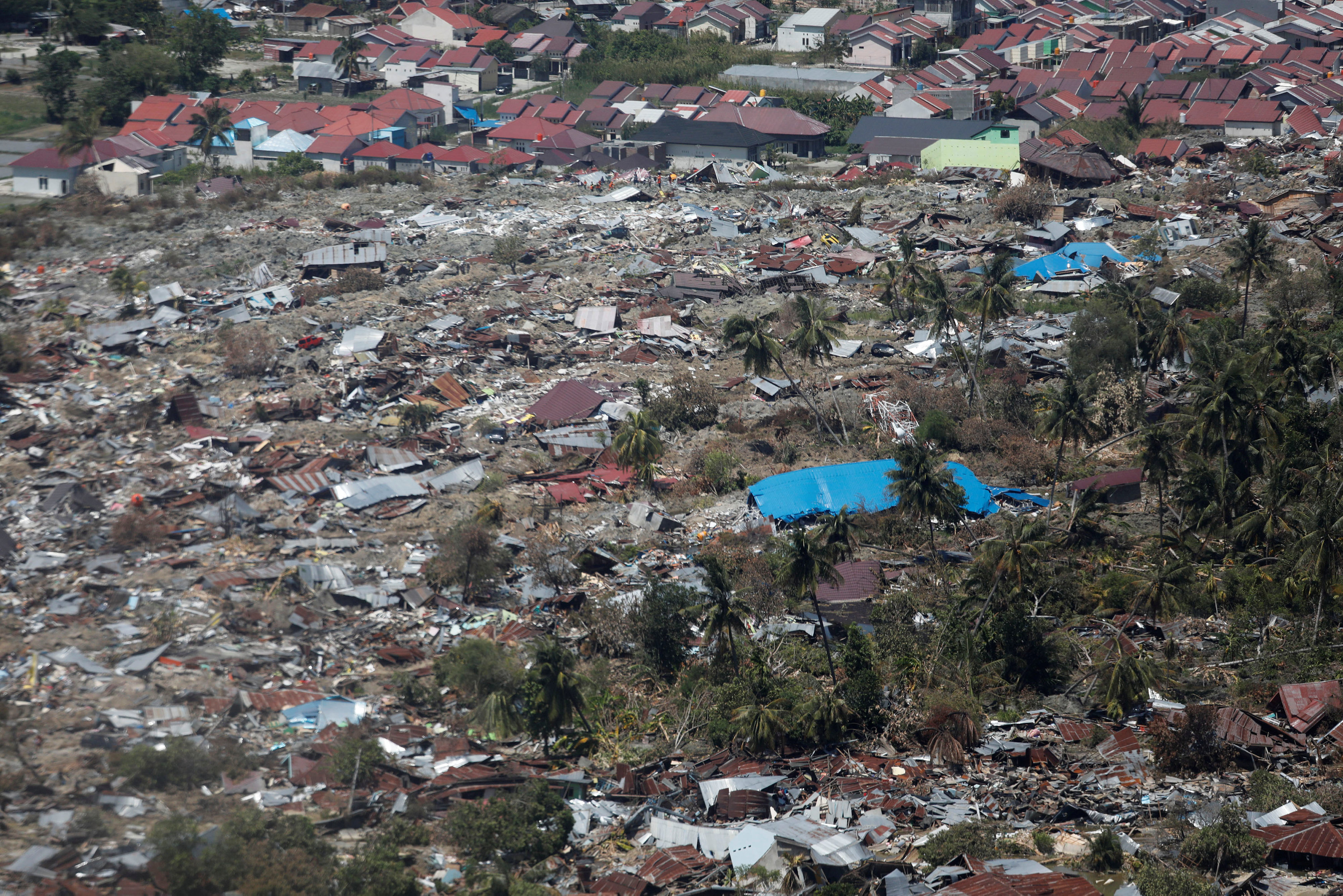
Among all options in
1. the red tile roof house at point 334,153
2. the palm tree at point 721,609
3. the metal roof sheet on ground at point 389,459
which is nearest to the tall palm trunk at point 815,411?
the metal roof sheet on ground at point 389,459

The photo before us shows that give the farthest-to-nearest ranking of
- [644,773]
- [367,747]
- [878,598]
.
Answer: [878,598], [644,773], [367,747]

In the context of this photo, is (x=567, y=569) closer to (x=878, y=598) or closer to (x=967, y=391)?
(x=878, y=598)

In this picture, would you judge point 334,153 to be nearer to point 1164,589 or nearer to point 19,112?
point 19,112

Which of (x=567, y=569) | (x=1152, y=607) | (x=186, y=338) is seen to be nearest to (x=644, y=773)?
(x=567, y=569)

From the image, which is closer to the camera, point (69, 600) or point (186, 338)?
point (69, 600)

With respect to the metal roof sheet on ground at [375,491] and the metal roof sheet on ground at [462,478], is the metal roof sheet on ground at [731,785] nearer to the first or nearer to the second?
the metal roof sheet on ground at [375,491]

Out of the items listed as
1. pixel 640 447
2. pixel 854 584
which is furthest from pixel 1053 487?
pixel 640 447

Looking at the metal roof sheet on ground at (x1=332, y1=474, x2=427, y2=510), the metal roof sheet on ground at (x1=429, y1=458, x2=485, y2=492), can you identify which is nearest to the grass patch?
the metal roof sheet on ground at (x1=332, y1=474, x2=427, y2=510)

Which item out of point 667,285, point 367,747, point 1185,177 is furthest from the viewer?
point 1185,177
